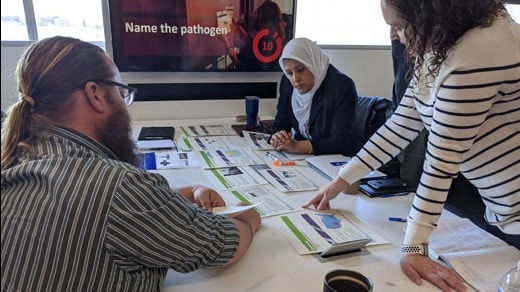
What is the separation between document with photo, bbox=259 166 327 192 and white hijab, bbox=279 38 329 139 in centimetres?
58

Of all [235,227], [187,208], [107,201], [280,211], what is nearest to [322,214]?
[280,211]

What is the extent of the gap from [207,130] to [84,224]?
1.50 meters

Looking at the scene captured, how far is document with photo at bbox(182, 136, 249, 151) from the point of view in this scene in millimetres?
1788

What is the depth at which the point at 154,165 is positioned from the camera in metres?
1.51

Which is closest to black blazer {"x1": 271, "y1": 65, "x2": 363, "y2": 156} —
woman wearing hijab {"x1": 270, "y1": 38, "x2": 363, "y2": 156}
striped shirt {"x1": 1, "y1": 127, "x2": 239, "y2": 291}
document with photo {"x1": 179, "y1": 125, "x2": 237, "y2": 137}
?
woman wearing hijab {"x1": 270, "y1": 38, "x2": 363, "y2": 156}

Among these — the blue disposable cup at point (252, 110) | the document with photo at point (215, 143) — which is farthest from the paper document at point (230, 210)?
the blue disposable cup at point (252, 110)

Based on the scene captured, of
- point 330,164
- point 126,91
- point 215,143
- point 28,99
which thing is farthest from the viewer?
point 215,143

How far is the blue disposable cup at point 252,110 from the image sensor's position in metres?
2.18

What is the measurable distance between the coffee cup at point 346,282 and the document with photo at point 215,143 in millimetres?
1133

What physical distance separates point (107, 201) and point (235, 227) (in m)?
0.33

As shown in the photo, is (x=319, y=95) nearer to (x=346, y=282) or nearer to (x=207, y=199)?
(x=207, y=199)

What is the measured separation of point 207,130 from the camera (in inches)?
83.8

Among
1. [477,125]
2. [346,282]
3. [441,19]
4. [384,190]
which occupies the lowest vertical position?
[384,190]

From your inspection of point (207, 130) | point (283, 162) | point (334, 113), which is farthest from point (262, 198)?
point (207, 130)
